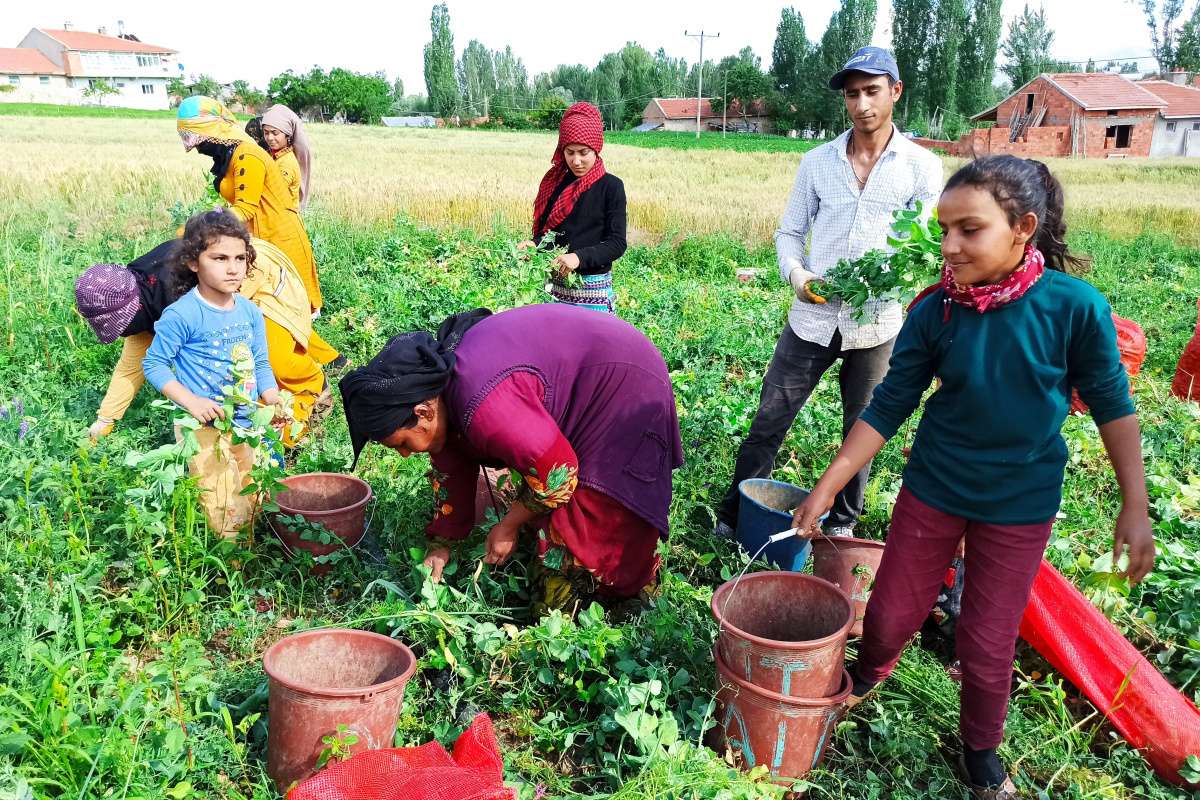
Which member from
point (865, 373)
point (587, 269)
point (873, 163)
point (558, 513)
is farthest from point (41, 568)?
point (873, 163)

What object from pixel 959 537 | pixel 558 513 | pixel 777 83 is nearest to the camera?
pixel 959 537

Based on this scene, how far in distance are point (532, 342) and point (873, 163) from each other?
66.7 inches

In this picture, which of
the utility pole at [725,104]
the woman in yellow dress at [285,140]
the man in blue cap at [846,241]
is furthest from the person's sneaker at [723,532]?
the utility pole at [725,104]

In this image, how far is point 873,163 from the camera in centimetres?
335

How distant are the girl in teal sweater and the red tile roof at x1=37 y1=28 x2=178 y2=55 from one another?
102185mm

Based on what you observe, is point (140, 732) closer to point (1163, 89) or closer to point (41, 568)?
point (41, 568)

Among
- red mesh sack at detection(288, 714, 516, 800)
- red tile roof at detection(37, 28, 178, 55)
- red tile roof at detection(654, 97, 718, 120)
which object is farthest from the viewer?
red tile roof at detection(37, 28, 178, 55)

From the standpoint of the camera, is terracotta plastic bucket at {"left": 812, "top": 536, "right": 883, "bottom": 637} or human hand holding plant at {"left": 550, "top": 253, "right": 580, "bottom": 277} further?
human hand holding plant at {"left": 550, "top": 253, "right": 580, "bottom": 277}

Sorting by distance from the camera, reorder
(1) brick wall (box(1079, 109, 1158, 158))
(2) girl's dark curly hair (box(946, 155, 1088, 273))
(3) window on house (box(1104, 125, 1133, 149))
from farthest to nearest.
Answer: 1. (3) window on house (box(1104, 125, 1133, 149))
2. (1) brick wall (box(1079, 109, 1158, 158))
3. (2) girl's dark curly hair (box(946, 155, 1088, 273))

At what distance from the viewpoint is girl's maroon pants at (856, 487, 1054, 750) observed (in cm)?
223

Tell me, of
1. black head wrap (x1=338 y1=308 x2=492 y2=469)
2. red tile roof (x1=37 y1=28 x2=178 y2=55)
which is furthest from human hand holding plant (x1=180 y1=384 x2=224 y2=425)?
red tile roof (x1=37 y1=28 x2=178 y2=55)

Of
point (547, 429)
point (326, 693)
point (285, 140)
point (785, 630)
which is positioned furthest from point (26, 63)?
point (785, 630)

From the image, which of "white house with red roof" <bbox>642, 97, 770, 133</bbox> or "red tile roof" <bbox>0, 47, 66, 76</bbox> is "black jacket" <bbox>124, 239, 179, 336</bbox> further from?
"red tile roof" <bbox>0, 47, 66, 76</bbox>

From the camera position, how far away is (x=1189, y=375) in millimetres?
5695
